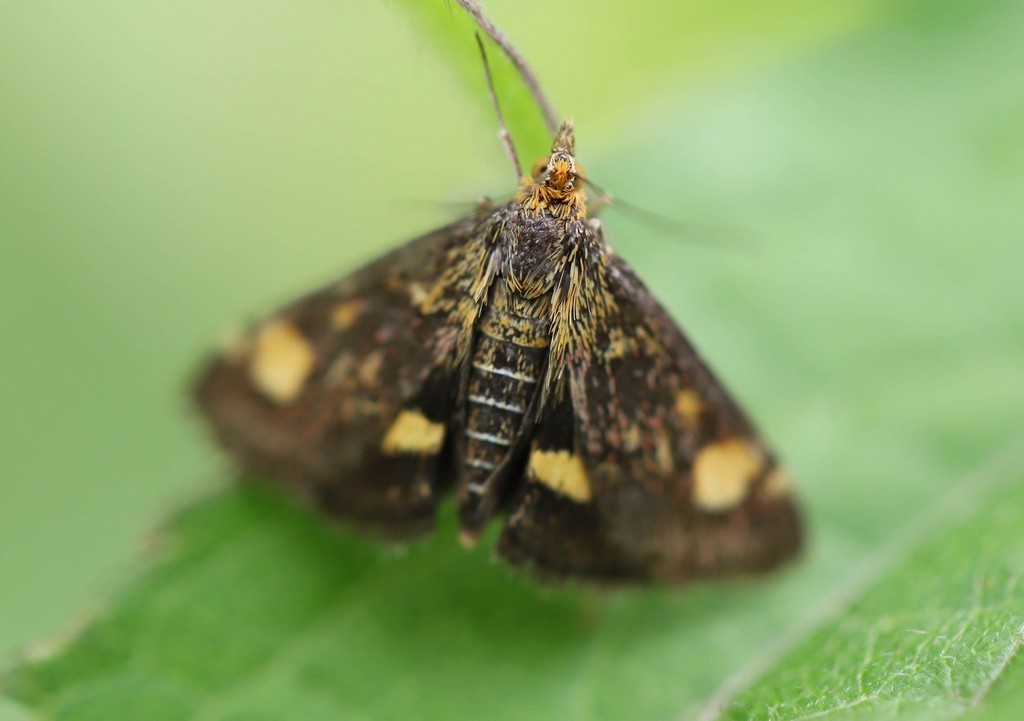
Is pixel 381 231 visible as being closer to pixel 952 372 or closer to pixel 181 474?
pixel 181 474

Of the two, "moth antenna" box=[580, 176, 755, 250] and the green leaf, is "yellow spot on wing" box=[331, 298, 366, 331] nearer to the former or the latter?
"moth antenna" box=[580, 176, 755, 250]

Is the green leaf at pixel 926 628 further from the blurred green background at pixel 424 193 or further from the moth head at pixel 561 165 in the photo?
the moth head at pixel 561 165

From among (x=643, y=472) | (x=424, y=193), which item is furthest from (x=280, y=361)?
(x=424, y=193)

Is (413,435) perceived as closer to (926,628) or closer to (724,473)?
(724,473)

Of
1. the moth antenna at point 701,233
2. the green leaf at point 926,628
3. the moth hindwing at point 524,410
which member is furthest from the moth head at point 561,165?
the green leaf at point 926,628

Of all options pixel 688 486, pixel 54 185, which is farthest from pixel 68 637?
pixel 54 185

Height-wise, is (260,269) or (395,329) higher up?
(260,269)

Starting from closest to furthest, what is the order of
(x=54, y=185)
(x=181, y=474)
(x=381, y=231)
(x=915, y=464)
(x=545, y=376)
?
(x=545, y=376) < (x=915, y=464) < (x=181, y=474) < (x=54, y=185) < (x=381, y=231)
